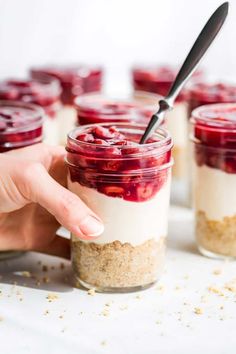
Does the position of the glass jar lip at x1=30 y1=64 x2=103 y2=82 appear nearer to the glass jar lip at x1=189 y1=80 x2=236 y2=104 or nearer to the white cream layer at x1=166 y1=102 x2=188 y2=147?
the white cream layer at x1=166 y1=102 x2=188 y2=147

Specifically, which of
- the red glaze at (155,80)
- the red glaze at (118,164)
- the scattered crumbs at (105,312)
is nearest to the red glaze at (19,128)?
the red glaze at (118,164)

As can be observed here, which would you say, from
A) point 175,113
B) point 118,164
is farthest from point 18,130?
point 175,113

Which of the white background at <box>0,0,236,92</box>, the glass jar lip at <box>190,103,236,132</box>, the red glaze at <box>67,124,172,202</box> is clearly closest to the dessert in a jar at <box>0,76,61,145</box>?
the glass jar lip at <box>190,103,236,132</box>

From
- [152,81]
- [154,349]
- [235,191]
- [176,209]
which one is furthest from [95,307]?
[152,81]

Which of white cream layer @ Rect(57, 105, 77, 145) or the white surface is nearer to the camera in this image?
the white surface

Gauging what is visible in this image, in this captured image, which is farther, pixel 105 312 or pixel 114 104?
pixel 114 104

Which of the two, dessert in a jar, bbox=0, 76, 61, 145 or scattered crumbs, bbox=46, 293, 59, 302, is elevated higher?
dessert in a jar, bbox=0, 76, 61, 145

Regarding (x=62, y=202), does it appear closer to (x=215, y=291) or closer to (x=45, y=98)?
(x=215, y=291)
